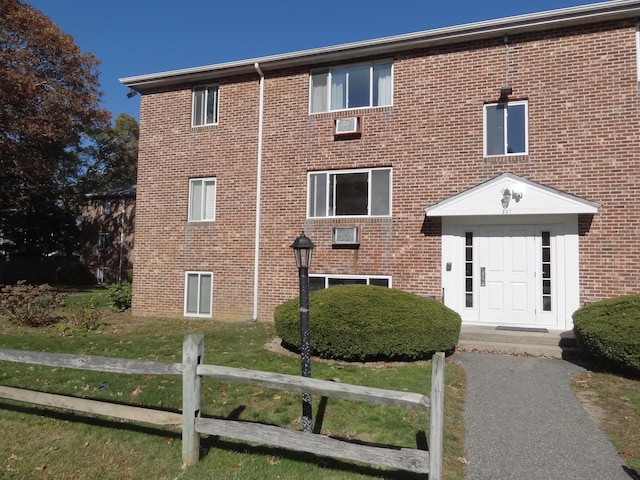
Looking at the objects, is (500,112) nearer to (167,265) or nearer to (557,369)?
(557,369)

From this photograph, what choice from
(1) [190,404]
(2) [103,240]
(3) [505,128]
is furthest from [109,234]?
(1) [190,404]

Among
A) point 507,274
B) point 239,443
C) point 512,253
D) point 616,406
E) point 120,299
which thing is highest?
point 512,253

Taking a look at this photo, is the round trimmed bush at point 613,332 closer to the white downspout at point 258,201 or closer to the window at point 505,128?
the window at point 505,128

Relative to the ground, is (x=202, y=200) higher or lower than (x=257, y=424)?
higher

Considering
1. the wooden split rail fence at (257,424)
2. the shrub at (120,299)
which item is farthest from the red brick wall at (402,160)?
the wooden split rail fence at (257,424)

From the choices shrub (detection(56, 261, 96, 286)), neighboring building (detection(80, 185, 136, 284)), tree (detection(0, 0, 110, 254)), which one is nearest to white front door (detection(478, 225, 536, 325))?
tree (detection(0, 0, 110, 254))

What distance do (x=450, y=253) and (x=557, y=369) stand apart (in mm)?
3420

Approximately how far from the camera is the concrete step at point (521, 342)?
7613 mm

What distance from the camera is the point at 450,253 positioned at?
31.7 feet

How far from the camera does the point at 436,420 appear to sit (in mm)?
3424

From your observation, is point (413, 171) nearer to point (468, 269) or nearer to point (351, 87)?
point (468, 269)

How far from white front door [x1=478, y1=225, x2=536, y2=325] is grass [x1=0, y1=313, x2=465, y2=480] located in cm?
296

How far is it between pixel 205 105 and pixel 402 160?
5833 mm

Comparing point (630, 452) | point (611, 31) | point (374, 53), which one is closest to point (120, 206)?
point (374, 53)
